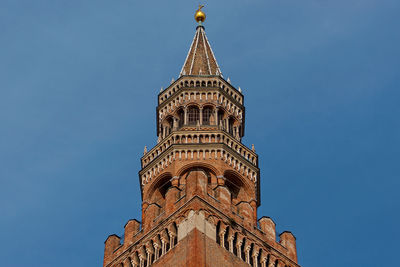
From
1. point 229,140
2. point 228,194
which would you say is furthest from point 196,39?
point 228,194

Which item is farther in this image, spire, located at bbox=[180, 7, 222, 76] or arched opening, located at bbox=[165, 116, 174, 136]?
spire, located at bbox=[180, 7, 222, 76]

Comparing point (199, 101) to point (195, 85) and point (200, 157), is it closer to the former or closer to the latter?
point (195, 85)

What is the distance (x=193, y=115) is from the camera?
59.3m

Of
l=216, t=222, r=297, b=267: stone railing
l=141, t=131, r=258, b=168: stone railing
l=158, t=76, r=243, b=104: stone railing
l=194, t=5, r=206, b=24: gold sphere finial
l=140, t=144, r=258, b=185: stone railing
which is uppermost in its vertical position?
l=194, t=5, r=206, b=24: gold sphere finial

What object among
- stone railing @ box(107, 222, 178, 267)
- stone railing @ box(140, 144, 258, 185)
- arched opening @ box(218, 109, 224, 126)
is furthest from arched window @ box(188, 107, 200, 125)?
stone railing @ box(107, 222, 178, 267)

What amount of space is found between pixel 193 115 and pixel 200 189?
1048 centimetres

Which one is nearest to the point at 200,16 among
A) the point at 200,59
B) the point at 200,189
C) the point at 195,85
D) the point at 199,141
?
the point at 200,59

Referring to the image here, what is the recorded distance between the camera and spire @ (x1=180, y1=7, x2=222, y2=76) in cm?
6319

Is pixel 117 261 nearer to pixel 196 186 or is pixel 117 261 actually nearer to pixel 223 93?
pixel 196 186

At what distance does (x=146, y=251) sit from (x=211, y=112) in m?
13.5

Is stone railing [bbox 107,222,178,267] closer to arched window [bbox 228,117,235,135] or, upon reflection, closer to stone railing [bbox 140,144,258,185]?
stone railing [bbox 140,144,258,185]

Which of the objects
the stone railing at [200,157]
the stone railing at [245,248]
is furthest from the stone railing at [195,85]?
the stone railing at [245,248]

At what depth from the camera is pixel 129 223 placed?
52.2 metres

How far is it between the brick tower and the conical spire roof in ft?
0.24
